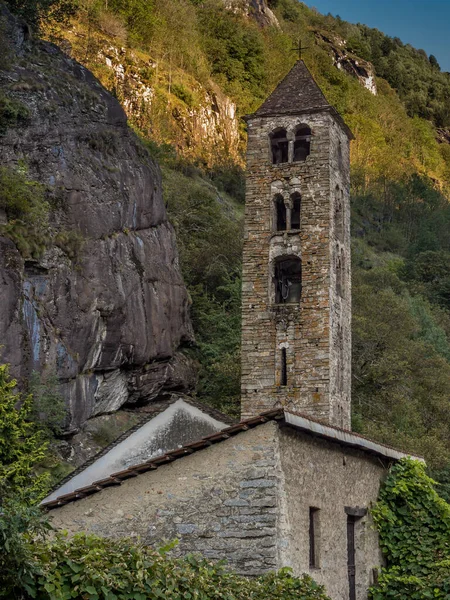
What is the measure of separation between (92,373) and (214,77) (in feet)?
164

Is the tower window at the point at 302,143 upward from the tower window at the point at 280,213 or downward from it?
upward

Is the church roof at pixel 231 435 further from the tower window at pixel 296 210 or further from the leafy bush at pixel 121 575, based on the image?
the tower window at pixel 296 210

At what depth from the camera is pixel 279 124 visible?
3256 cm

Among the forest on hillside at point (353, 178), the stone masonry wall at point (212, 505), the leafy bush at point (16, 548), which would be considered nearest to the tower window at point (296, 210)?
the forest on hillside at point (353, 178)

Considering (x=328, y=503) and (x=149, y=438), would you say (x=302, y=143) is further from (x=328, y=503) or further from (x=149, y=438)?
(x=328, y=503)

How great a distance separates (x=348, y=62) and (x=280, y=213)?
238 ft

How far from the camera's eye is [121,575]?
35.0 ft

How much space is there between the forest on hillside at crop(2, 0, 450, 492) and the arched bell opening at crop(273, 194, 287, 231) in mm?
6168

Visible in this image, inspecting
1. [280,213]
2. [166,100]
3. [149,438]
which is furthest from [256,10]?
[149,438]

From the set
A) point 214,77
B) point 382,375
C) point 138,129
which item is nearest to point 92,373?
point 382,375

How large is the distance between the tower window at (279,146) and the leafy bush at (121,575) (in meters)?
21.4

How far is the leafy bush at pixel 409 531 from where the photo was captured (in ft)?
53.7

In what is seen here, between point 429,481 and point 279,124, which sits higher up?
point 279,124

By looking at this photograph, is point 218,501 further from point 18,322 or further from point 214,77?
point 214,77
